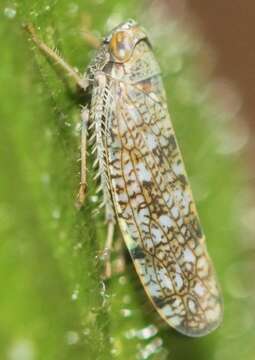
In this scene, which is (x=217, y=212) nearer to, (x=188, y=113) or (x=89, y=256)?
(x=188, y=113)

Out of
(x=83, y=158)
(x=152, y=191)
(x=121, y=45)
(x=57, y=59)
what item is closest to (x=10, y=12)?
(x=57, y=59)

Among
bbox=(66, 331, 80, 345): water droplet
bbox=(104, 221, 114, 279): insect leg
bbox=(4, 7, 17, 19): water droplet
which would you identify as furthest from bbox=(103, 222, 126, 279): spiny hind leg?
bbox=(4, 7, 17, 19): water droplet

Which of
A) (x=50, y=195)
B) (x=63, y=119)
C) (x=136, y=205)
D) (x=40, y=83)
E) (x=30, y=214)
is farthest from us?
(x=136, y=205)

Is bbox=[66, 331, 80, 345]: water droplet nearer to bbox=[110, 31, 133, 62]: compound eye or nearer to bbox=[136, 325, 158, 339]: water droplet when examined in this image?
bbox=[136, 325, 158, 339]: water droplet

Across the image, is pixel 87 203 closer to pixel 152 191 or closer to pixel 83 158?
pixel 83 158

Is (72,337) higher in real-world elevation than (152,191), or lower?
lower

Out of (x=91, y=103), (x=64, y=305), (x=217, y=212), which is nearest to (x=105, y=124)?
(x=91, y=103)

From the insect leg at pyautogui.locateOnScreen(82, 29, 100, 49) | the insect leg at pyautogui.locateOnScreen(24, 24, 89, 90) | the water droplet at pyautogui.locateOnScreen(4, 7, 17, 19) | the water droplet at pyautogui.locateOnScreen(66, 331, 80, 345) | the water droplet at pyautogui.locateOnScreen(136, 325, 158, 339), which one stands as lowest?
the water droplet at pyautogui.locateOnScreen(136, 325, 158, 339)
